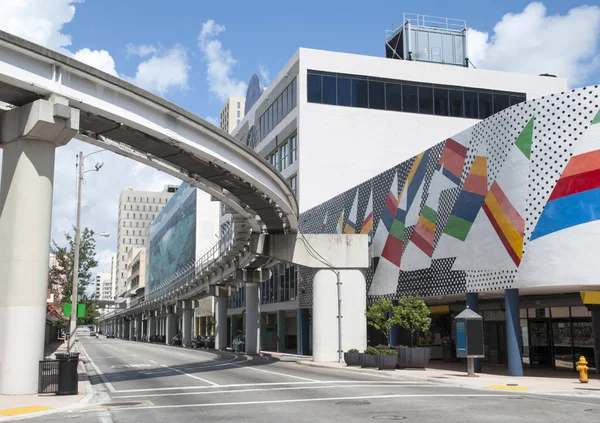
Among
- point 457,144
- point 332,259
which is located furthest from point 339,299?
point 457,144

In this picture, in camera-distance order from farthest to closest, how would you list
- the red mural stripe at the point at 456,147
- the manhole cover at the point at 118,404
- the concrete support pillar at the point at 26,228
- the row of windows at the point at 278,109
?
the row of windows at the point at 278,109 → the red mural stripe at the point at 456,147 → the concrete support pillar at the point at 26,228 → the manhole cover at the point at 118,404

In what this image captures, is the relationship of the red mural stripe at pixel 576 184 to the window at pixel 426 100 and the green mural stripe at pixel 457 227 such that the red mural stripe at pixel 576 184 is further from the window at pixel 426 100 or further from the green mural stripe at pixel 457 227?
the window at pixel 426 100

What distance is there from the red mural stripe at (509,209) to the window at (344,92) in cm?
3025

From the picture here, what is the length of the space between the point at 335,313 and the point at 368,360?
819 centimetres

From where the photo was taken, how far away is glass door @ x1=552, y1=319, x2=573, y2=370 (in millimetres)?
29625

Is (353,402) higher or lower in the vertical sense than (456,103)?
lower

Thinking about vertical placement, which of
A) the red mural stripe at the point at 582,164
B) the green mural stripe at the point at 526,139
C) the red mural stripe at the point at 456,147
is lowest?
the red mural stripe at the point at 582,164

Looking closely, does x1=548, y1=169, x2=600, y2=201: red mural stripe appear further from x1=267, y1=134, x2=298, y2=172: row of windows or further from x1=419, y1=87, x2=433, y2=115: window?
x1=419, y1=87, x2=433, y2=115: window

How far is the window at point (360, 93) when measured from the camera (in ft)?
186

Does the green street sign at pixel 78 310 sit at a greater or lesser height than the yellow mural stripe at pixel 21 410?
greater

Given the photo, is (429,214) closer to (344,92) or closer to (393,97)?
(344,92)

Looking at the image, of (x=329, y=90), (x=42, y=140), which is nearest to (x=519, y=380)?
(x=42, y=140)

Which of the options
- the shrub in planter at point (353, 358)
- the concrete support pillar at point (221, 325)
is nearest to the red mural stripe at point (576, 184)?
the shrub in planter at point (353, 358)

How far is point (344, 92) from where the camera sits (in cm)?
5650
